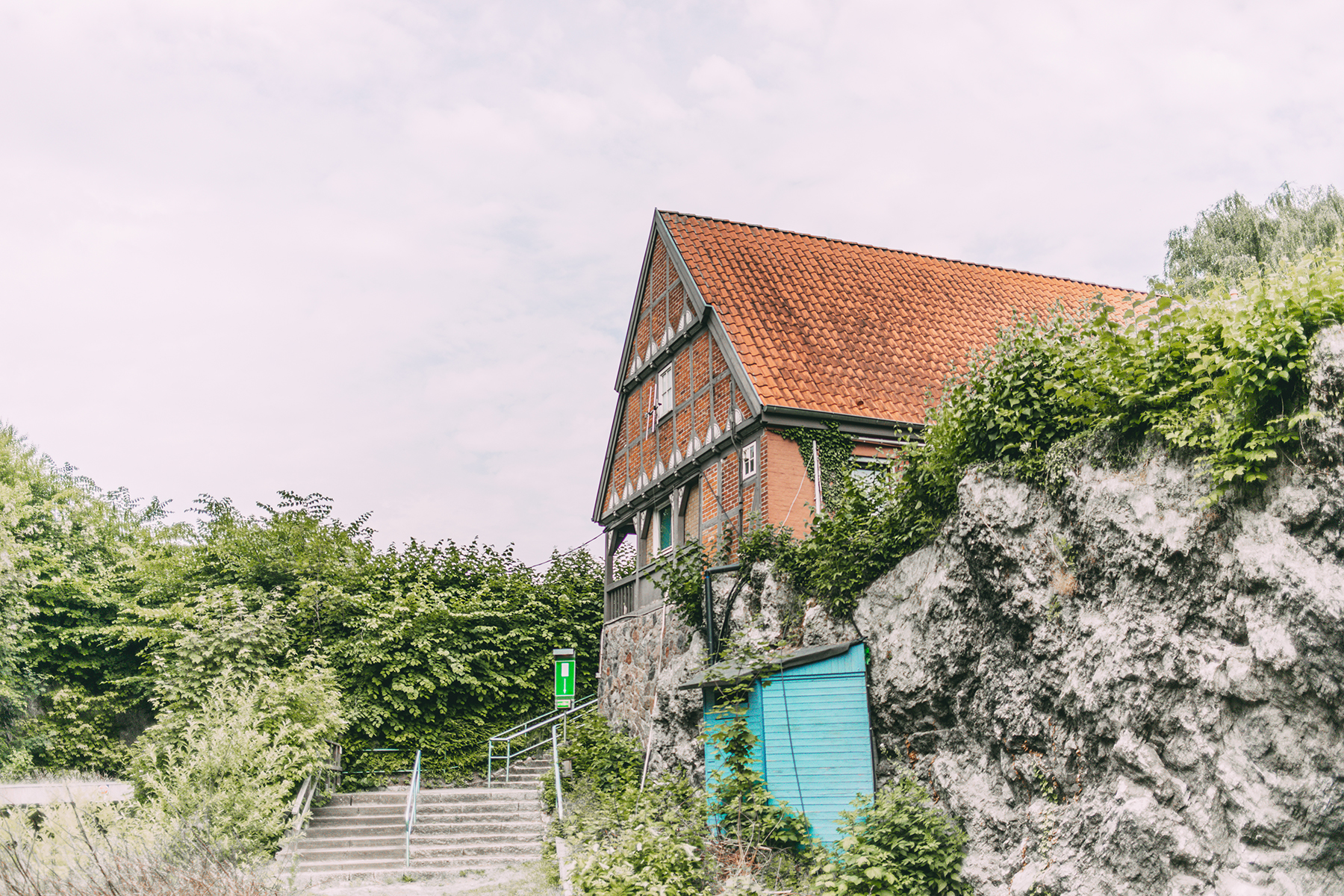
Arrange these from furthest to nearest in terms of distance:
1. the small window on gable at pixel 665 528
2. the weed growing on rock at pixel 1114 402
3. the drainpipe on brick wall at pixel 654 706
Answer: the small window on gable at pixel 665 528 → the drainpipe on brick wall at pixel 654 706 → the weed growing on rock at pixel 1114 402

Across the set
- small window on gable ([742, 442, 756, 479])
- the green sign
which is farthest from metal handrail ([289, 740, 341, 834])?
small window on gable ([742, 442, 756, 479])

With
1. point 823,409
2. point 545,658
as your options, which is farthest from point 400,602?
point 823,409

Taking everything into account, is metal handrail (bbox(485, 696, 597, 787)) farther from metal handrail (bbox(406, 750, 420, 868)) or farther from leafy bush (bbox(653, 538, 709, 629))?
leafy bush (bbox(653, 538, 709, 629))

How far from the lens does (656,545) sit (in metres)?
19.3

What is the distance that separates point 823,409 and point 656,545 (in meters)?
5.78

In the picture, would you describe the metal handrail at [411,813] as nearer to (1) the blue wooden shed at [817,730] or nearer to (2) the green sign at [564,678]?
(2) the green sign at [564,678]

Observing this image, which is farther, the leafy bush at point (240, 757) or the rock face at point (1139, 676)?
the leafy bush at point (240, 757)

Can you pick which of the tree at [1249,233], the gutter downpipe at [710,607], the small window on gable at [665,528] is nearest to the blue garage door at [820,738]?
the gutter downpipe at [710,607]

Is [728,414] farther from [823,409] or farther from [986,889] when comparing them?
[986,889]

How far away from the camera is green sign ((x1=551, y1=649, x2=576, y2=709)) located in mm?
21127

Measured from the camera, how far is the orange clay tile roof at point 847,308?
15.9 metres

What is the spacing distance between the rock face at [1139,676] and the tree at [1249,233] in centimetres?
1236

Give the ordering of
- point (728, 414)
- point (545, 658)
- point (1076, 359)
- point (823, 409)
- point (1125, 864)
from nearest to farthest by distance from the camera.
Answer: point (1125, 864) < point (1076, 359) < point (823, 409) < point (728, 414) < point (545, 658)

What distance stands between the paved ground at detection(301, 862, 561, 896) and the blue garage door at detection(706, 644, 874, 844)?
3525 millimetres
